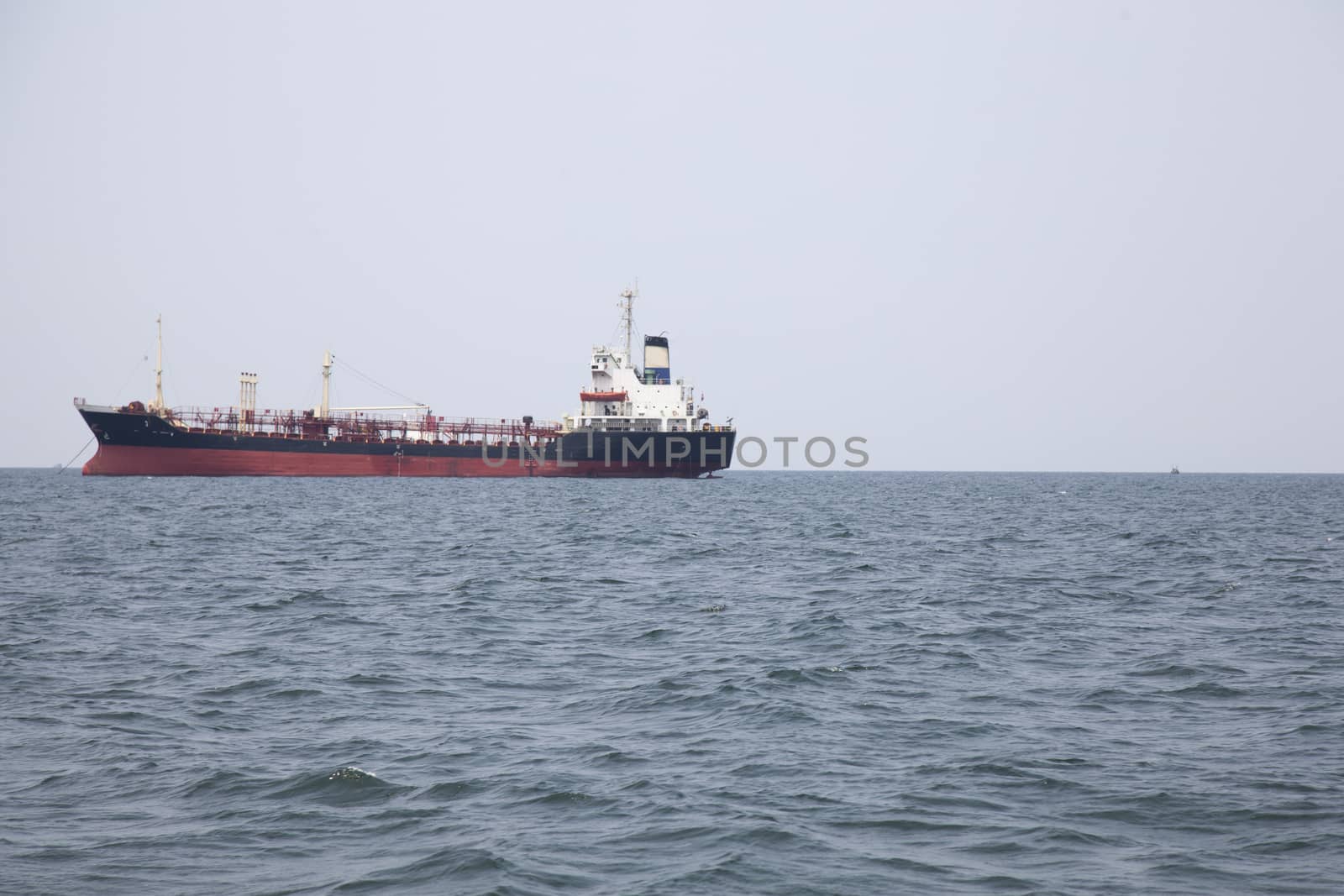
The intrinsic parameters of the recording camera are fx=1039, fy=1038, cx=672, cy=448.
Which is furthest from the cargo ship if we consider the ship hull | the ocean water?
the ocean water

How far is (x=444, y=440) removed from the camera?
104875 mm

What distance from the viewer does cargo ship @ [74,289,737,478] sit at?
3553 inches

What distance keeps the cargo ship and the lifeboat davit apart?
0.11 m

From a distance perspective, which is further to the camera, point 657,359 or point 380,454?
point 657,359

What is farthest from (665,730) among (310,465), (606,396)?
(606,396)

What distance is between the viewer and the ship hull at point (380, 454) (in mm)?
89375

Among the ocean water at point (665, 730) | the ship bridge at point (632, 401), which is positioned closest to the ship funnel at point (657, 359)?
the ship bridge at point (632, 401)

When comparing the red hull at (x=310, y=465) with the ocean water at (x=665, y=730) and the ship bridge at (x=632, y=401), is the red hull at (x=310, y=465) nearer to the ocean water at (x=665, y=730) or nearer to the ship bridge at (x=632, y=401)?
the ship bridge at (x=632, y=401)

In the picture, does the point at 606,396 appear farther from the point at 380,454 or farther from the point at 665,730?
the point at 665,730

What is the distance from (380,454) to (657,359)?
30.3 m

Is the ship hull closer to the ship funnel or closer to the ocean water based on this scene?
the ship funnel

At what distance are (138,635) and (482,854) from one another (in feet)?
40.9

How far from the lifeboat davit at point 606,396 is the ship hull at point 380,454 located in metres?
6.56

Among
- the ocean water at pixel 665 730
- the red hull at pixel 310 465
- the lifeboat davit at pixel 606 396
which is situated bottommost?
the ocean water at pixel 665 730
